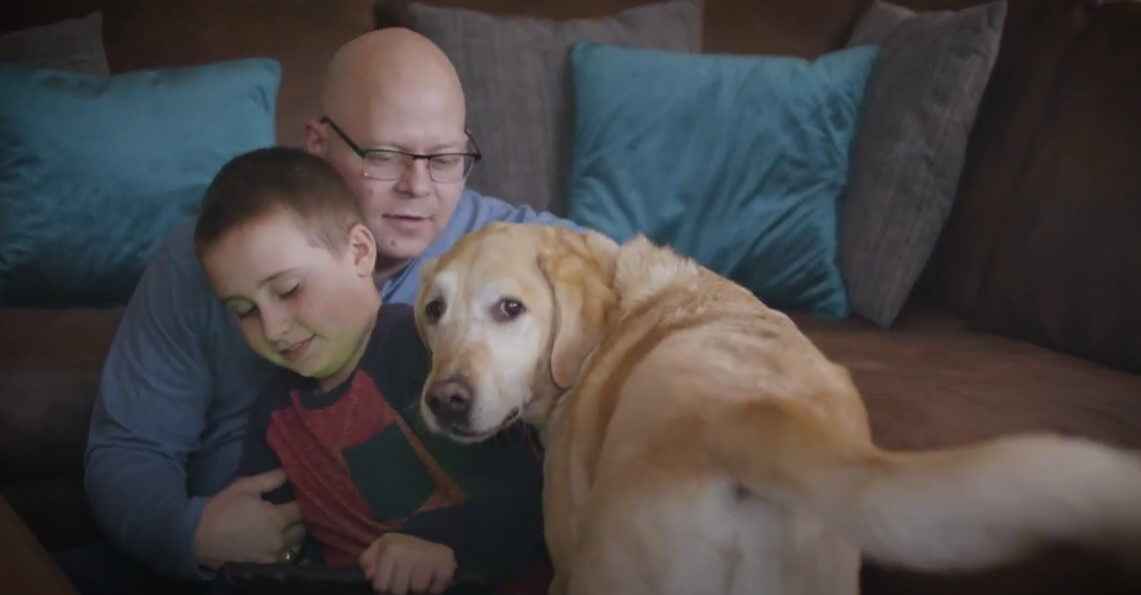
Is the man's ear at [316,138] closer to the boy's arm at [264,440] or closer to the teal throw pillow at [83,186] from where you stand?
the boy's arm at [264,440]

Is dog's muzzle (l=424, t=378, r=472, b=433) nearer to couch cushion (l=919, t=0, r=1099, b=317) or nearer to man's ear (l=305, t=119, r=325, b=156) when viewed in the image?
man's ear (l=305, t=119, r=325, b=156)

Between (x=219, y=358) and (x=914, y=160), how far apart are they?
1.13m

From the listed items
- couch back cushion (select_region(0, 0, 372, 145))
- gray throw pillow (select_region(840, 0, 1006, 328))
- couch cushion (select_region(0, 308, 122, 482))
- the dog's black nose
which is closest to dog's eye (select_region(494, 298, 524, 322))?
the dog's black nose

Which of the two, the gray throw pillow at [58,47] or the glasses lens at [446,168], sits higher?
the glasses lens at [446,168]

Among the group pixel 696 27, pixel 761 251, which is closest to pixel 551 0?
pixel 696 27

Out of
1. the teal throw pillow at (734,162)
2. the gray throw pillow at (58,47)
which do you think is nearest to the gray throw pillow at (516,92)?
the teal throw pillow at (734,162)

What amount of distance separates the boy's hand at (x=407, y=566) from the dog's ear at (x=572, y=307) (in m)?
0.23

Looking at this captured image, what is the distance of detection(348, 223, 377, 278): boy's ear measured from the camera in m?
1.02

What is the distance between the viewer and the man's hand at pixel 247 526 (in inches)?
38.5

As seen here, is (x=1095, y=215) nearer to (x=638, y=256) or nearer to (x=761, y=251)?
(x=761, y=251)

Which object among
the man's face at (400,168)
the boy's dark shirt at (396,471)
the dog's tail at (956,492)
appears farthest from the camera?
the man's face at (400,168)

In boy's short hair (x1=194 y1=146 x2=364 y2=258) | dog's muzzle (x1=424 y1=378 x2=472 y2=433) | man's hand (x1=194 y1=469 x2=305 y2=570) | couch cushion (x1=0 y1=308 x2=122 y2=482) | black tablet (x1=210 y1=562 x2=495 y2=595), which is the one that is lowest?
couch cushion (x1=0 y1=308 x2=122 y2=482)

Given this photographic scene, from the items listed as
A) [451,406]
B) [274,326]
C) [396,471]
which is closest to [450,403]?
[451,406]

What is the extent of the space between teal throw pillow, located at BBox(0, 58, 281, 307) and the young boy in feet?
2.17
